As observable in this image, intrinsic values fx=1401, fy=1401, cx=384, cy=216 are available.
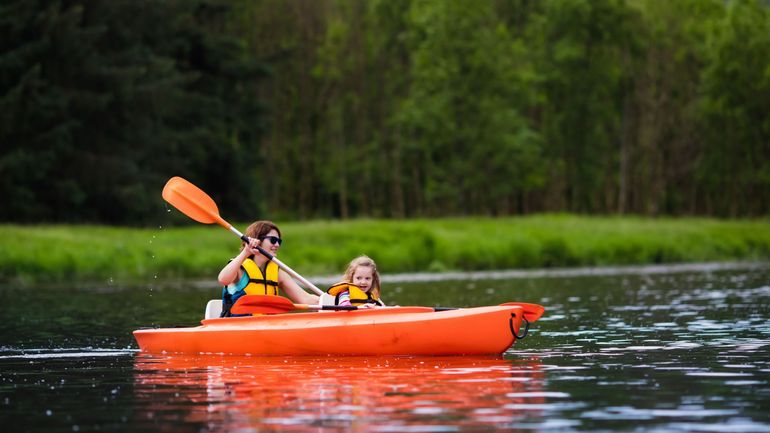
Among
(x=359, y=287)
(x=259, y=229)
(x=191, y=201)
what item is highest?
(x=191, y=201)

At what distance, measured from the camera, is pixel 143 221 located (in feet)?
122

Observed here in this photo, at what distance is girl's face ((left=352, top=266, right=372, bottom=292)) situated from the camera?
13.0 m

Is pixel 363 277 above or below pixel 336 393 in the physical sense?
above

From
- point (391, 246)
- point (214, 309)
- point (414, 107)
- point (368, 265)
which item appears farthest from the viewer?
point (414, 107)

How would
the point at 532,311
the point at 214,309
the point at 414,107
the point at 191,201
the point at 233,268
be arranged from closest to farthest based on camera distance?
1. the point at 532,311
2. the point at 233,268
3. the point at 214,309
4. the point at 191,201
5. the point at 414,107

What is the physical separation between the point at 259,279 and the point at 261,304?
0.30 metres

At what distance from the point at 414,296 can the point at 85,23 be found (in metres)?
19.4

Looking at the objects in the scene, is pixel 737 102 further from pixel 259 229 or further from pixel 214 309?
pixel 259 229

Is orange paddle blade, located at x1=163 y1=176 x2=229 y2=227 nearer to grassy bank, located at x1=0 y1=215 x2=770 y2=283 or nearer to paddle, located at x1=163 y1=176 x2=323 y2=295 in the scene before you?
paddle, located at x1=163 y1=176 x2=323 y2=295

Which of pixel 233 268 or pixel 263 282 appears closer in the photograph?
pixel 233 268

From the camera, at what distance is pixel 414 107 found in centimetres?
4909

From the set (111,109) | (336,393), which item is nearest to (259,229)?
(336,393)

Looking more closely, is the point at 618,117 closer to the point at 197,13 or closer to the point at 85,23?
the point at 197,13

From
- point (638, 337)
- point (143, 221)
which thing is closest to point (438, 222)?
point (143, 221)
